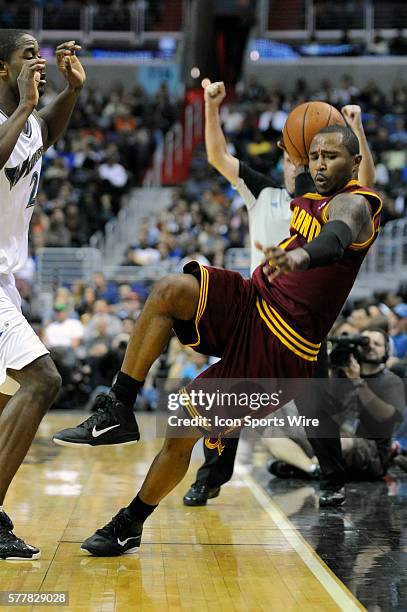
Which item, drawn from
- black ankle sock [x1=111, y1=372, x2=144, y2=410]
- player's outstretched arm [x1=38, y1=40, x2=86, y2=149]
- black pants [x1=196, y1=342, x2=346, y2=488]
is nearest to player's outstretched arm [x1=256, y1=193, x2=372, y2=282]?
black ankle sock [x1=111, y1=372, x2=144, y2=410]

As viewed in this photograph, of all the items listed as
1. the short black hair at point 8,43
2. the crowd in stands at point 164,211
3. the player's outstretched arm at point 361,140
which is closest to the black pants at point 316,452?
the player's outstretched arm at point 361,140

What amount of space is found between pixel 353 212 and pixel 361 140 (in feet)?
5.32

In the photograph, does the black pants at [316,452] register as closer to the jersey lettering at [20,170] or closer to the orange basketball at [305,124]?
the orange basketball at [305,124]

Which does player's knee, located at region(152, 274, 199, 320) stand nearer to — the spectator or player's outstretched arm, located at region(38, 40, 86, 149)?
player's outstretched arm, located at region(38, 40, 86, 149)

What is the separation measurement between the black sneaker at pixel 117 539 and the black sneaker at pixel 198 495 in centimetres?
141

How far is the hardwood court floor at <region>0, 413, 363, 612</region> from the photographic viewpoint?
4090 millimetres

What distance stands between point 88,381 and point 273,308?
8.54m

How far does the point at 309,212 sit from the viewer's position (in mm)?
4676

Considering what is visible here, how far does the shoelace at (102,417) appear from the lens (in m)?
4.53

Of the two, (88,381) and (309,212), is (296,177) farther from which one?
(88,381)

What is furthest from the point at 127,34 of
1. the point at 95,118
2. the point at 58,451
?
the point at 58,451

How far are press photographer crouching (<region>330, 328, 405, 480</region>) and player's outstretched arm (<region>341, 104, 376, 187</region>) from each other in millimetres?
1706

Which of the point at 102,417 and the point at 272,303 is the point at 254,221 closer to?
the point at 272,303

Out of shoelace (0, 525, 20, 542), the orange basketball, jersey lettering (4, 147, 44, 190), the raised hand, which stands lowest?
shoelace (0, 525, 20, 542)
